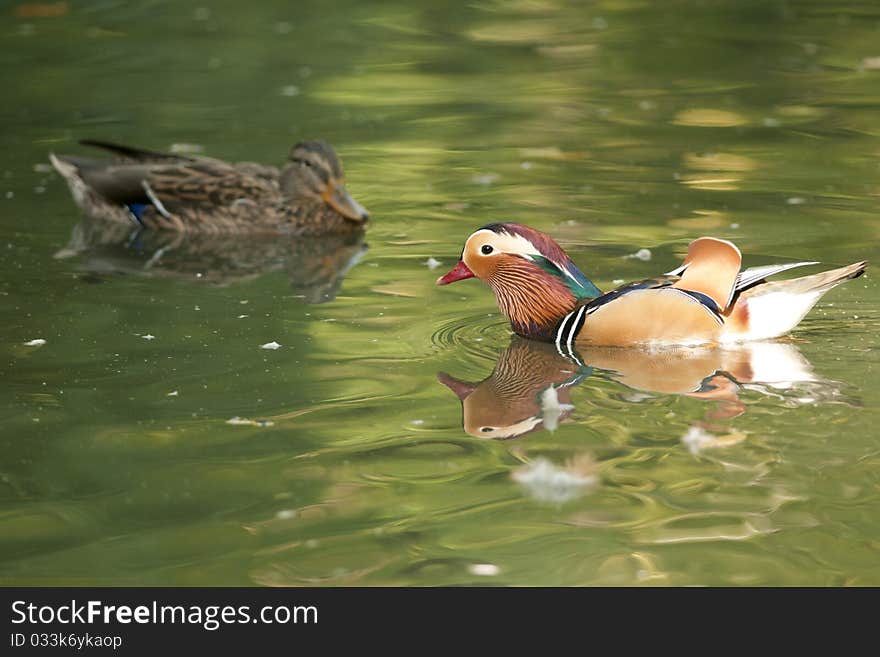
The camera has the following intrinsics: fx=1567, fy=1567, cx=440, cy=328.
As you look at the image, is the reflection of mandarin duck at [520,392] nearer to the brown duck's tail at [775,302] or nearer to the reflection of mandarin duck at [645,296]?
the reflection of mandarin duck at [645,296]

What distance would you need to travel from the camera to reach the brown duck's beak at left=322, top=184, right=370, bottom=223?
410 inches

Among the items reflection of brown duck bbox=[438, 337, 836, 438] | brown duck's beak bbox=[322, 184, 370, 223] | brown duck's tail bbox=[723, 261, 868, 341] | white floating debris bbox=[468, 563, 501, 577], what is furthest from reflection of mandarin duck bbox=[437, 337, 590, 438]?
brown duck's beak bbox=[322, 184, 370, 223]

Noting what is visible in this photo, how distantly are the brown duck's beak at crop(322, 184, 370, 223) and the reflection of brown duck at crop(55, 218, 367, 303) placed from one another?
13 centimetres

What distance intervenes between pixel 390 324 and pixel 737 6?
10.5 metres

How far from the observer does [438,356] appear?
7.55 m

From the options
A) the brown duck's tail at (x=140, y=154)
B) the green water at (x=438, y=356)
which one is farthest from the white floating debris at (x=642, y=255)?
the brown duck's tail at (x=140, y=154)

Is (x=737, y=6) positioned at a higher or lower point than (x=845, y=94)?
higher

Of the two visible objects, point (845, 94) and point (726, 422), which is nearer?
point (726, 422)

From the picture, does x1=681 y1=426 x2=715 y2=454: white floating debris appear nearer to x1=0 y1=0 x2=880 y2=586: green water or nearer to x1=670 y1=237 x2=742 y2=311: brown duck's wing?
x1=0 y1=0 x2=880 y2=586: green water

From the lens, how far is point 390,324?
319 inches

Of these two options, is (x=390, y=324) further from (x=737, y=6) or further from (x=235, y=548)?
(x=737, y=6)

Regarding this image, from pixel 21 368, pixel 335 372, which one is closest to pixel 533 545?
pixel 335 372
